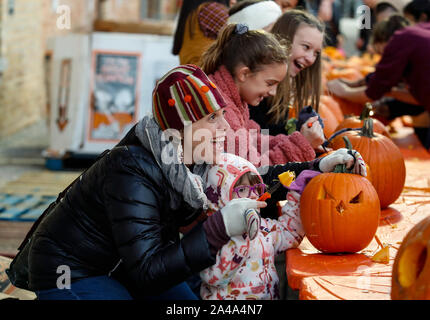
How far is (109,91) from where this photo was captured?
732 centimetres

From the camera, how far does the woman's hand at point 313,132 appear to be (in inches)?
120

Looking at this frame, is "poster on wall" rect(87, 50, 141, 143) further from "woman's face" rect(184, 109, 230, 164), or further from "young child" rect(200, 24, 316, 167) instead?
"woman's face" rect(184, 109, 230, 164)

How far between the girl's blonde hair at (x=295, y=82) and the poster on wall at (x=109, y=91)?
3813mm

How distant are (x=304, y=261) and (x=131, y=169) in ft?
2.66

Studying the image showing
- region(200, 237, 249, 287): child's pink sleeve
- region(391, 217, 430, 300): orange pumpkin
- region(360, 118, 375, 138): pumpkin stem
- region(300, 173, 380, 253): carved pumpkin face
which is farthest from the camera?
region(360, 118, 375, 138): pumpkin stem

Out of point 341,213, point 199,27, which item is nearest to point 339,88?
point 199,27

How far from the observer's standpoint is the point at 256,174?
2379 mm

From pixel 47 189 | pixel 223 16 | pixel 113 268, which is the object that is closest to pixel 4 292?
pixel 113 268

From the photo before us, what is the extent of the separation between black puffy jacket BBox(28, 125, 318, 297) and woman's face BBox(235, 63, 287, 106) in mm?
833

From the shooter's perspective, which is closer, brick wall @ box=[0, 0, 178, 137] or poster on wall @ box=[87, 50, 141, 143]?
poster on wall @ box=[87, 50, 141, 143]

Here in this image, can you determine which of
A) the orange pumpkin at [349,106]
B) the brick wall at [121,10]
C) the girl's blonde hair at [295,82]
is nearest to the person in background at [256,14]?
the girl's blonde hair at [295,82]

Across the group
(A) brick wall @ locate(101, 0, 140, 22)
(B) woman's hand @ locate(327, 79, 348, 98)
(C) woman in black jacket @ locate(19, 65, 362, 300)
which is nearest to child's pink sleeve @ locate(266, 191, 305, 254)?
(C) woman in black jacket @ locate(19, 65, 362, 300)

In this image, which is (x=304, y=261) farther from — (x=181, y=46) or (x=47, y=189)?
(x=47, y=189)

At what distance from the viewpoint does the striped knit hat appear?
2.09 m
